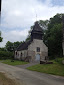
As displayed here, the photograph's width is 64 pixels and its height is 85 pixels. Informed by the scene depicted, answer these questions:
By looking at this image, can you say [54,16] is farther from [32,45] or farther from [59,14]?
[32,45]

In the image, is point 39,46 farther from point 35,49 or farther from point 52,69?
point 52,69

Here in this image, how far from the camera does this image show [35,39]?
135 feet

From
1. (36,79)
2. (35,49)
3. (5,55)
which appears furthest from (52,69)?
(5,55)

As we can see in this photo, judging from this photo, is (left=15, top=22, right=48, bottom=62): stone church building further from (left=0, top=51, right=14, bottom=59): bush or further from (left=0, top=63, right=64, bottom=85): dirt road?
(left=0, top=63, right=64, bottom=85): dirt road

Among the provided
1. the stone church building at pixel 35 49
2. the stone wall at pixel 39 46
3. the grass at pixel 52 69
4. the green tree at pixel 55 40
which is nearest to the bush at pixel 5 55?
the stone church building at pixel 35 49

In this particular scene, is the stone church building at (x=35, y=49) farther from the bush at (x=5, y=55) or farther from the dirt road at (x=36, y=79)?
the dirt road at (x=36, y=79)

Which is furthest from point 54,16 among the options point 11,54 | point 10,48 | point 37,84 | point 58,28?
point 37,84

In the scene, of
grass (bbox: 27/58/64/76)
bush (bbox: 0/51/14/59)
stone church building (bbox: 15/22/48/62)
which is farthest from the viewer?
bush (bbox: 0/51/14/59)

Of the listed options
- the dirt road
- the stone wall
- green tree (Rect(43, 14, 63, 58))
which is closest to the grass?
the dirt road

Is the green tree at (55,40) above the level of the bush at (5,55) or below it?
above

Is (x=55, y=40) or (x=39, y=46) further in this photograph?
(x=55, y=40)

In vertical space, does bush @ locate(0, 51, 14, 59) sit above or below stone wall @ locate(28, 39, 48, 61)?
below

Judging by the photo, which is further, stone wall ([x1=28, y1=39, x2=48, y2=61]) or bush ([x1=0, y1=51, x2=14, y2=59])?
bush ([x1=0, y1=51, x2=14, y2=59])

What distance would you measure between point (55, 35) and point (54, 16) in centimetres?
1302
